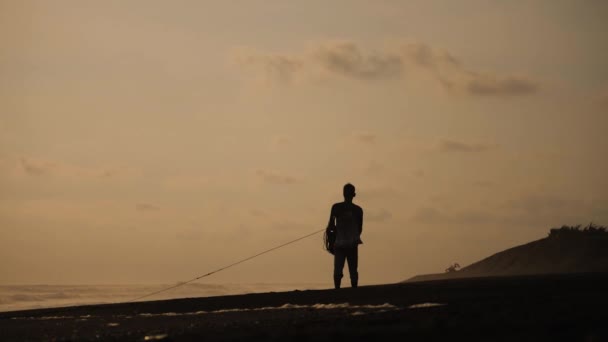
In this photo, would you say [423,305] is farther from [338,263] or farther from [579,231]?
[579,231]

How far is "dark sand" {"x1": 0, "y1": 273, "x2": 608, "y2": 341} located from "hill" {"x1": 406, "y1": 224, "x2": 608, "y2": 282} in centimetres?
1577

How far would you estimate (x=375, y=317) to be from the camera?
10.6m

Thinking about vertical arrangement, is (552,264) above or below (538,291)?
above

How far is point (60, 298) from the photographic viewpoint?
4884 centimetres

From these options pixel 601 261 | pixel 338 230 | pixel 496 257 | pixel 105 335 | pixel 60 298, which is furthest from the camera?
pixel 60 298

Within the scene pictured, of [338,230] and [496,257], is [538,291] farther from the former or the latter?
[496,257]

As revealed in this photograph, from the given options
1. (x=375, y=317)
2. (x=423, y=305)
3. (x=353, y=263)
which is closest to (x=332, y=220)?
(x=353, y=263)

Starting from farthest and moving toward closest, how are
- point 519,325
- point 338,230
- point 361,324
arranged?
point 338,230
point 361,324
point 519,325

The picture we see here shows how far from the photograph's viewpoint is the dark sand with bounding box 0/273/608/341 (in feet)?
29.7

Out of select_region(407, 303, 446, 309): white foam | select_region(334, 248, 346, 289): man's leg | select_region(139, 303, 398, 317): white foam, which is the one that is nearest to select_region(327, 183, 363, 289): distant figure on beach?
select_region(334, 248, 346, 289): man's leg

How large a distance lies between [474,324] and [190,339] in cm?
280

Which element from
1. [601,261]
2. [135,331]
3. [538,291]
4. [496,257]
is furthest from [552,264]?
[135,331]

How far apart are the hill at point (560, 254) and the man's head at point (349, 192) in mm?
14307

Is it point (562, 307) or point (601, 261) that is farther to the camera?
point (601, 261)
